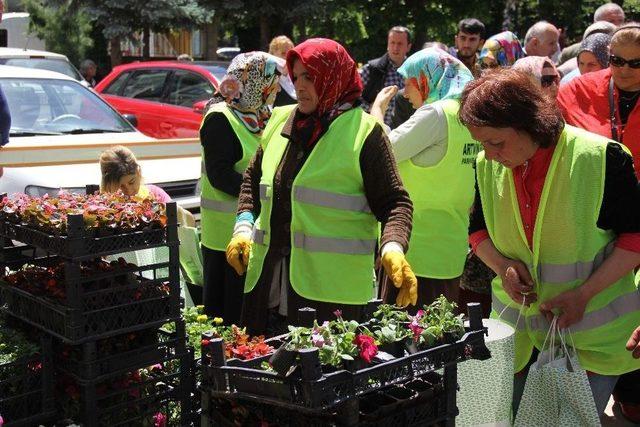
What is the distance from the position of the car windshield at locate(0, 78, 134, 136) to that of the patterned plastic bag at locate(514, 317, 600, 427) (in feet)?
18.8

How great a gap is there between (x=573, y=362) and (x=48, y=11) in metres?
24.9

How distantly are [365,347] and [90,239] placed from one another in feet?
3.33

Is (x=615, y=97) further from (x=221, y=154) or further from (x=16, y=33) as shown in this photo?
(x=16, y=33)

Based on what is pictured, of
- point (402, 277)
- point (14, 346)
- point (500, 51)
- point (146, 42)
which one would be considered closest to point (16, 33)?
point (146, 42)

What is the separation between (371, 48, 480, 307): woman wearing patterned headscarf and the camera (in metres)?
4.73

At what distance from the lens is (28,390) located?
313 centimetres

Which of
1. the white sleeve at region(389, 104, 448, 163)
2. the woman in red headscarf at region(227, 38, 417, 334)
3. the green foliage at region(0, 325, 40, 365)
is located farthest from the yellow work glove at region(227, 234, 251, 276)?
the white sleeve at region(389, 104, 448, 163)

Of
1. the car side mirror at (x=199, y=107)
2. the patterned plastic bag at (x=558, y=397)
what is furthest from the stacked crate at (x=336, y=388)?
the car side mirror at (x=199, y=107)

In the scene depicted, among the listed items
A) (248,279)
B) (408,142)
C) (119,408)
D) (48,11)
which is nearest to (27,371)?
(119,408)

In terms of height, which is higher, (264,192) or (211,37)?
(264,192)

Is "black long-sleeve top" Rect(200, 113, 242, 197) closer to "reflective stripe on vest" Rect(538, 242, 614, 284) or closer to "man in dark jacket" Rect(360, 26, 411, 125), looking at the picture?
"reflective stripe on vest" Rect(538, 242, 614, 284)

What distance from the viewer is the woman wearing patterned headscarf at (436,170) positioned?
4734 millimetres

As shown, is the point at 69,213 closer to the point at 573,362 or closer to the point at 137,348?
the point at 137,348

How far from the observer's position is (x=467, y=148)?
4797mm
